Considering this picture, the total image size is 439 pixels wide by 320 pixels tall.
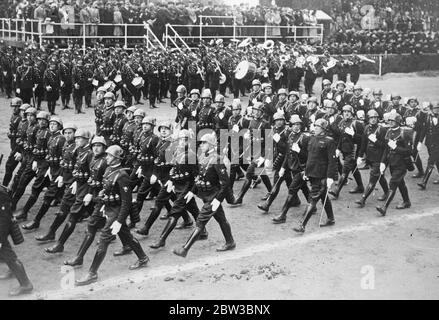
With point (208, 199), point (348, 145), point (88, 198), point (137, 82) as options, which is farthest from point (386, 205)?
point (137, 82)

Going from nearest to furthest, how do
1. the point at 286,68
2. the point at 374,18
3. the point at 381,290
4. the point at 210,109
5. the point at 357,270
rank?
the point at 381,290 < the point at 357,270 < the point at 210,109 < the point at 286,68 < the point at 374,18

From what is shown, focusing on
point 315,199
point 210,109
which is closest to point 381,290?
point 315,199

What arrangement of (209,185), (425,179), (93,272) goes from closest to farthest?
(93,272) → (209,185) → (425,179)

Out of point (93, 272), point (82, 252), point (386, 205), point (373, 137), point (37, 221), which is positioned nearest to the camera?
point (93, 272)

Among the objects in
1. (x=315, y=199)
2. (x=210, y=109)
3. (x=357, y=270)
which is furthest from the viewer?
(x=210, y=109)

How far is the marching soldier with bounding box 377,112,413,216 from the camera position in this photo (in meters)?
10.9

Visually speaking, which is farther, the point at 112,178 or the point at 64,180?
the point at 64,180

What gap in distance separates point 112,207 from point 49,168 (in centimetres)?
227

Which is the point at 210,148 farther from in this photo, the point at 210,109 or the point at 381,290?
the point at 210,109

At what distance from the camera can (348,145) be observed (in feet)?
39.5

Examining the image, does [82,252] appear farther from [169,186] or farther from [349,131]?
[349,131]

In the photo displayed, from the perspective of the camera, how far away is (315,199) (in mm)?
9930
